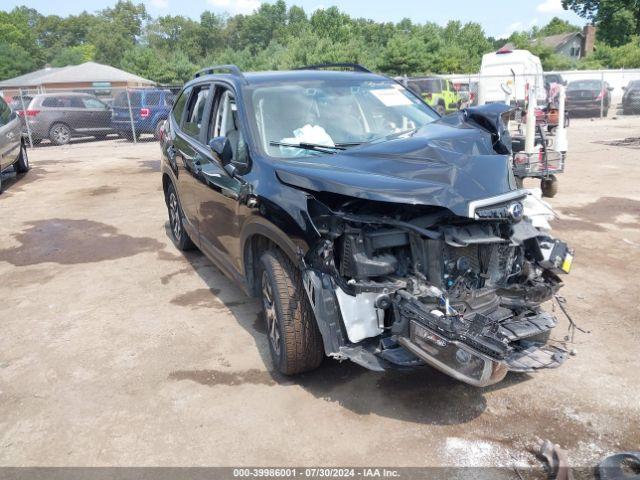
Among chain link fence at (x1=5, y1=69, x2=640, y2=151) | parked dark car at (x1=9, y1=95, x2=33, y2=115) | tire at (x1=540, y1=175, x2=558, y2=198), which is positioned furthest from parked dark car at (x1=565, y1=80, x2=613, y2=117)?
parked dark car at (x1=9, y1=95, x2=33, y2=115)

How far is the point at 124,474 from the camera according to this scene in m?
2.95

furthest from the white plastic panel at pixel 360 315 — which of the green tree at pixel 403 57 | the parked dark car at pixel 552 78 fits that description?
the green tree at pixel 403 57

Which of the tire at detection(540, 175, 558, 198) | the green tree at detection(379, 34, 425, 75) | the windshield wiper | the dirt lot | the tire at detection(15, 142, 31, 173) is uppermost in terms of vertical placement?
the green tree at detection(379, 34, 425, 75)

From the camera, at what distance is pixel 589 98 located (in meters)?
22.2

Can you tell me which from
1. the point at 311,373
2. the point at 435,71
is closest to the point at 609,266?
the point at 311,373

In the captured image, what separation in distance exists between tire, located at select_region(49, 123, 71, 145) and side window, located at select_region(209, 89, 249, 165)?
15.7m

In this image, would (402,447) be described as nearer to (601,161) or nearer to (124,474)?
(124,474)

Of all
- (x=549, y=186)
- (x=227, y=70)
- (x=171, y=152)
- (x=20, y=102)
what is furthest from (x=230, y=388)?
(x=20, y=102)

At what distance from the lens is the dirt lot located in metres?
3.09

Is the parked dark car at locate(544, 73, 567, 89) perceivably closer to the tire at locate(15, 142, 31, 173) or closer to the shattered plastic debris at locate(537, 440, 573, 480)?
the tire at locate(15, 142, 31, 173)

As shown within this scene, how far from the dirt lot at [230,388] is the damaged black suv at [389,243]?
0.36 meters

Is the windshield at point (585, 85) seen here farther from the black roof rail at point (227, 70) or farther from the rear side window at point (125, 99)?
the black roof rail at point (227, 70)

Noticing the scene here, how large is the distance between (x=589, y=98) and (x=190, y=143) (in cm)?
2114

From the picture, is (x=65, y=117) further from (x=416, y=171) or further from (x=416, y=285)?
(x=416, y=285)
